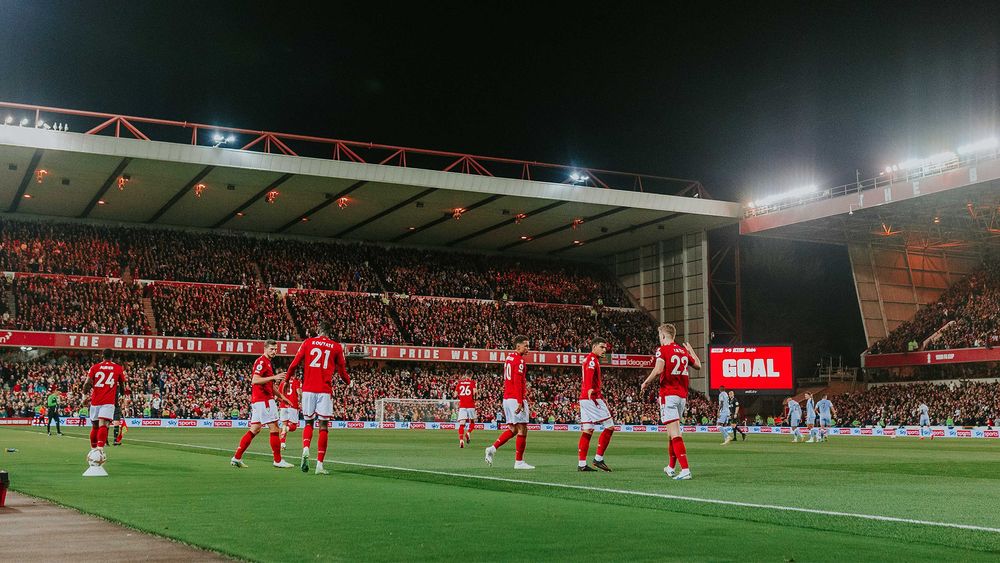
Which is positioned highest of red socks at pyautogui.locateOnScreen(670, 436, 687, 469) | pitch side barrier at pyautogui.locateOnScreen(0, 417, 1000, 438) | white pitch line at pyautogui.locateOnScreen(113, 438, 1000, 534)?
red socks at pyautogui.locateOnScreen(670, 436, 687, 469)

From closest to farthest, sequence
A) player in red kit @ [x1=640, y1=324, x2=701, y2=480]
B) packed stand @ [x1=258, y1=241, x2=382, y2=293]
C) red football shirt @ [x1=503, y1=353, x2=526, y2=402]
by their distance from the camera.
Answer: player in red kit @ [x1=640, y1=324, x2=701, y2=480] → red football shirt @ [x1=503, y1=353, x2=526, y2=402] → packed stand @ [x1=258, y1=241, x2=382, y2=293]

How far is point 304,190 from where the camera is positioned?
4784 centimetres

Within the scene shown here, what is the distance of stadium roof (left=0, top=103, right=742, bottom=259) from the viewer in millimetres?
42250

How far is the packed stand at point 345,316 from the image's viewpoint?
51875 millimetres

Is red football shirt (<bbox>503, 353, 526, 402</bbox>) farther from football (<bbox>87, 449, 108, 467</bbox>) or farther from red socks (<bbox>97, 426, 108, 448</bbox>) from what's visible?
red socks (<bbox>97, 426, 108, 448</bbox>)

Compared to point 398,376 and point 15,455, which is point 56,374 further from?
point 15,455

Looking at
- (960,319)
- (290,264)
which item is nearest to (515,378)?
(290,264)

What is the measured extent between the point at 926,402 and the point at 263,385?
140 feet

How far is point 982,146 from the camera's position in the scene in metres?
41.0

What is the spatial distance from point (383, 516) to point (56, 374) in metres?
40.6

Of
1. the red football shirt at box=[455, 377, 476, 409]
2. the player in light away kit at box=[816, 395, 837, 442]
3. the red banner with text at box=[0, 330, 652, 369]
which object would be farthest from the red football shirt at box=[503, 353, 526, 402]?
the red banner with text at box=[0, 330, 652, 369]

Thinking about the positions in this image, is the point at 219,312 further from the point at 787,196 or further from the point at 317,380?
the point at 317,380

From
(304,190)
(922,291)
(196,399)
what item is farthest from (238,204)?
(922,291)

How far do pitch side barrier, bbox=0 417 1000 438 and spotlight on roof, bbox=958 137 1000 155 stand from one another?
493 inches
